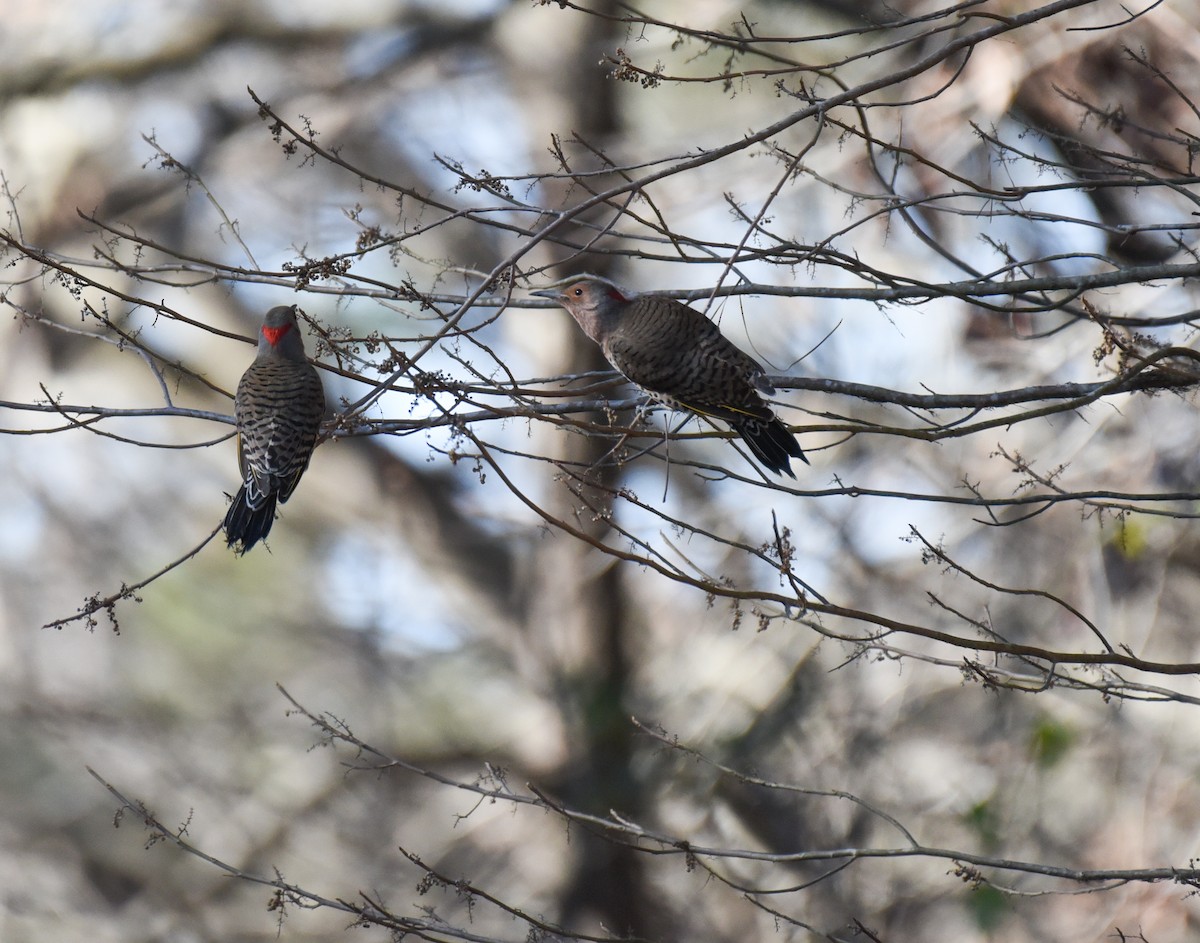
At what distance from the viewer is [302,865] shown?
777cm

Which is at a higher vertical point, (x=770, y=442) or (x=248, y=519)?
(x=770, y=442)

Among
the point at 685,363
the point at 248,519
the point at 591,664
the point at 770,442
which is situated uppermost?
the point at 591,664

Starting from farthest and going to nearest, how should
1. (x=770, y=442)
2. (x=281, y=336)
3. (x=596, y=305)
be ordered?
1. (x=281, y=336)
2. (x=596, y=305)
3. (x=770, y=442)

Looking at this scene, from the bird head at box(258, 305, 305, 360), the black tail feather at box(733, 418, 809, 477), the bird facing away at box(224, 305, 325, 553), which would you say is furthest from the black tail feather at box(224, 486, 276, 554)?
the black tail feather at box(733, 418, 809, 477)

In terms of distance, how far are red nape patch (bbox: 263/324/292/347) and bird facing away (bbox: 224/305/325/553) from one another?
34 cm

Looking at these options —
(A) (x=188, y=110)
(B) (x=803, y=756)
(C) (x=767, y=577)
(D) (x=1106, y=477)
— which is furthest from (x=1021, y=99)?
(A) (x=188, y=110)

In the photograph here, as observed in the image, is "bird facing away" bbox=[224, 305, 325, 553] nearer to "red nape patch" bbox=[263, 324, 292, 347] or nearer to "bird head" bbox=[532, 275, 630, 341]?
"red nape patch" bbox=[263, 324, 292, 347]

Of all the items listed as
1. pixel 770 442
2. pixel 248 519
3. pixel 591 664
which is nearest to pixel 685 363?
pixel 770 442

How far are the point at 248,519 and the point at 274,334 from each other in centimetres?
108

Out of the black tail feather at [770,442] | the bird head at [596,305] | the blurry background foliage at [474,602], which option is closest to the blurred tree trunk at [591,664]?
the blurry background foliage at [474,602]

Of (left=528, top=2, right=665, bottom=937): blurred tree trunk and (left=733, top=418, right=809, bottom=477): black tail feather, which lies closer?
(left=733, top=418, right=809, bottom=477): black tail feather

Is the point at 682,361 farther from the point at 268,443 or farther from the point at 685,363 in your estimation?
the point at 268,443

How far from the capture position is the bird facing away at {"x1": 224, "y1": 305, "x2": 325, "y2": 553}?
3881mm

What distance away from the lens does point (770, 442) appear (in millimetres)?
3688
